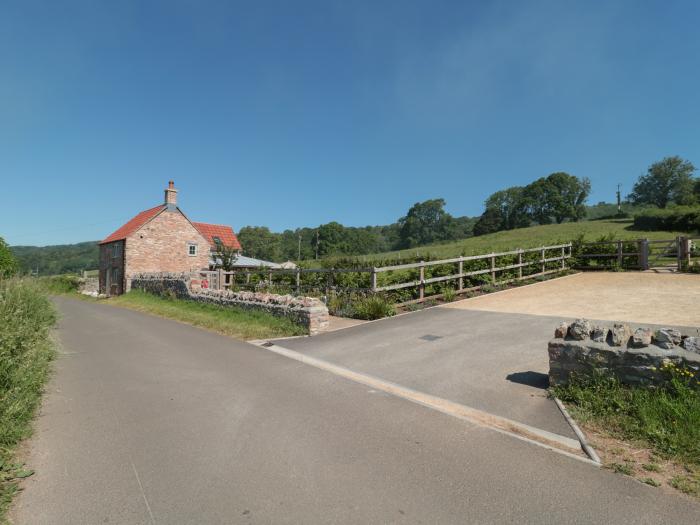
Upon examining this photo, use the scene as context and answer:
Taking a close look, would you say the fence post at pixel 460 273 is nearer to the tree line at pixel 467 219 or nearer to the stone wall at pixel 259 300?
the stone wall at pixel 259 300

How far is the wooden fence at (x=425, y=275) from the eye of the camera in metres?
12.0

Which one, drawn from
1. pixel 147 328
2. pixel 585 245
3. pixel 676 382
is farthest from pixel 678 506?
pixel 585 245

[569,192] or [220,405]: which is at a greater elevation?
[569,192]

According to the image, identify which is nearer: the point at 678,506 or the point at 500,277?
the point at 678,506

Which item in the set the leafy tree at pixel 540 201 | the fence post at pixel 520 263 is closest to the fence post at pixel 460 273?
the fence post at pixel 520 263

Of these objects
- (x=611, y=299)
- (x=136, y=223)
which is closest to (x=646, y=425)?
(x=611, y=299)

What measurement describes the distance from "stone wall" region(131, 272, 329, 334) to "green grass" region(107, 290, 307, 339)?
7.6 inches

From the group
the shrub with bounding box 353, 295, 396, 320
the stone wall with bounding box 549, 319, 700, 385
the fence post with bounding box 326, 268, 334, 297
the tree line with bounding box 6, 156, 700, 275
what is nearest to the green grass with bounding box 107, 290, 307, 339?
the shrub with bounding box 353, 295, 396, 320

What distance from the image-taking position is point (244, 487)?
307 cm

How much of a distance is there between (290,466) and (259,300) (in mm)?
8580

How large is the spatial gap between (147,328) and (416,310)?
26.9 ft

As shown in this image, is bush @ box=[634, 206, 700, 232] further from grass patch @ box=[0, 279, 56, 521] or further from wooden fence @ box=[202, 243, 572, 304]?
grass patch @ box=[0, 279, 56, 521]

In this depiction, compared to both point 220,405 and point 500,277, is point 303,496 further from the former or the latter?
point 500,277

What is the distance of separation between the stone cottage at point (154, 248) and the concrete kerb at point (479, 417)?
25345mm
